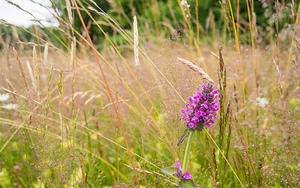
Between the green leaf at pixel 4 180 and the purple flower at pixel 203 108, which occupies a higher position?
the purple flower at pixel 203 108

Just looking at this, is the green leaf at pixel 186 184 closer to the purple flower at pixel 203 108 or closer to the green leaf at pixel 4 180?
the purple flower at pixel 203 108

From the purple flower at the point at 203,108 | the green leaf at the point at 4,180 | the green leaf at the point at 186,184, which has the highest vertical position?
the purple flower at the point at 203,108

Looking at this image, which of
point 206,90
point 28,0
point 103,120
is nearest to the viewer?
point 206,90

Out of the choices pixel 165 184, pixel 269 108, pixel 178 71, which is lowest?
pixel 165 184

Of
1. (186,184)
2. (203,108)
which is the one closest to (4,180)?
(186,184)

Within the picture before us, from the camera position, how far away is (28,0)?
1.06m

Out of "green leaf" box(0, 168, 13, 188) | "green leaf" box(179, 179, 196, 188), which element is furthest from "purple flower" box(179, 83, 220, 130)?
"green leaf" box(0, 168, 13, 188)

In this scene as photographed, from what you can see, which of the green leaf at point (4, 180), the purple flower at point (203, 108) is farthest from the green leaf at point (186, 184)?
the green leaf at point (4, 180)

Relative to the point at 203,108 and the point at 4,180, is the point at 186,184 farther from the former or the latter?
the point at 4,180

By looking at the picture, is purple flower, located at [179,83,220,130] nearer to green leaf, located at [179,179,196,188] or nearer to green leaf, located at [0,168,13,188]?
green leaf, located at [179,179,196,188]

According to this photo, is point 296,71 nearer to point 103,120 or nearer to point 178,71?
point 178,71

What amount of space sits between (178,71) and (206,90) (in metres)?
0.46

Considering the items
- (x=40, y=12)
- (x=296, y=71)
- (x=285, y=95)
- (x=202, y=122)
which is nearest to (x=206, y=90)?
(x=202, y=122)

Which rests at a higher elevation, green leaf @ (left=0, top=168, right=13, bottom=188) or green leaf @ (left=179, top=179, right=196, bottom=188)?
green leaf @ (left=179, top=179, right=196, bottom=188)
